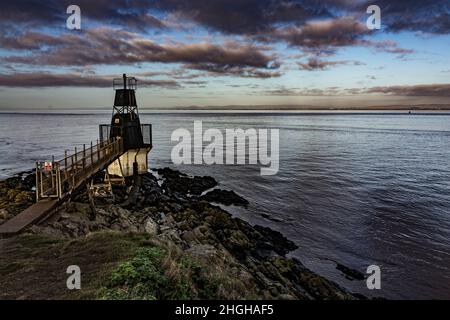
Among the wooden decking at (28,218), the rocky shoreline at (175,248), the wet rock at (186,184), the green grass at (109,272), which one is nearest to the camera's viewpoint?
the green grass at (109,272)

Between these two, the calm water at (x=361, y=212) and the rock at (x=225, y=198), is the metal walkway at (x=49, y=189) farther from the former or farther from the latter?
the calm water at (x=361, y=212)

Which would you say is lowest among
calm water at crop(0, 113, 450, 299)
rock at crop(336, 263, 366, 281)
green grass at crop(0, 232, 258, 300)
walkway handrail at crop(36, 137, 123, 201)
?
Result: rock at crop(336, 263, 366, 281)

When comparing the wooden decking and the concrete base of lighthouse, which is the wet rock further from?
the wooden decking

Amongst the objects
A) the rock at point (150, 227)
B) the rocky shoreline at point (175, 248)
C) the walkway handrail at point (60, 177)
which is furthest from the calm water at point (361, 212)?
the walkway handrail at point (60, 177)

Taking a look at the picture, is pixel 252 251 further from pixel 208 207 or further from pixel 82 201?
pixel 82 201

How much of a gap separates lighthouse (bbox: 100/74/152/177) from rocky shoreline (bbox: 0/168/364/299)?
2.02 metres

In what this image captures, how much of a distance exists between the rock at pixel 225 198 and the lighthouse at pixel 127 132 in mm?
6327

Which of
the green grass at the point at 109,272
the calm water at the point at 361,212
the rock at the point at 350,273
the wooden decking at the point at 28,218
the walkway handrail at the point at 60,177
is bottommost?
the rock at the point at 350,273

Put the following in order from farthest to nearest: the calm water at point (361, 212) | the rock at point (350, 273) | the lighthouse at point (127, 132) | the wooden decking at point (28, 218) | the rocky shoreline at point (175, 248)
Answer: the lighthouse at point (127, 132), the calm water at point (361, 212), the rock at point (350, 273), the wooden decking at point (28, 218), the rocky shoreline at point (175, 248)

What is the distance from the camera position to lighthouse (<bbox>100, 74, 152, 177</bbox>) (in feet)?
82.2

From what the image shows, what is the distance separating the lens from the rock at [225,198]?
Result: 25.3m

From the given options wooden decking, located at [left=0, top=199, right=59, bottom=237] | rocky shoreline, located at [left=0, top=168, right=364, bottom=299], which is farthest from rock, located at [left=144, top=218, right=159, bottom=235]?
wooden decking, located at [left=0, top=199, right=59, bottom=237]
